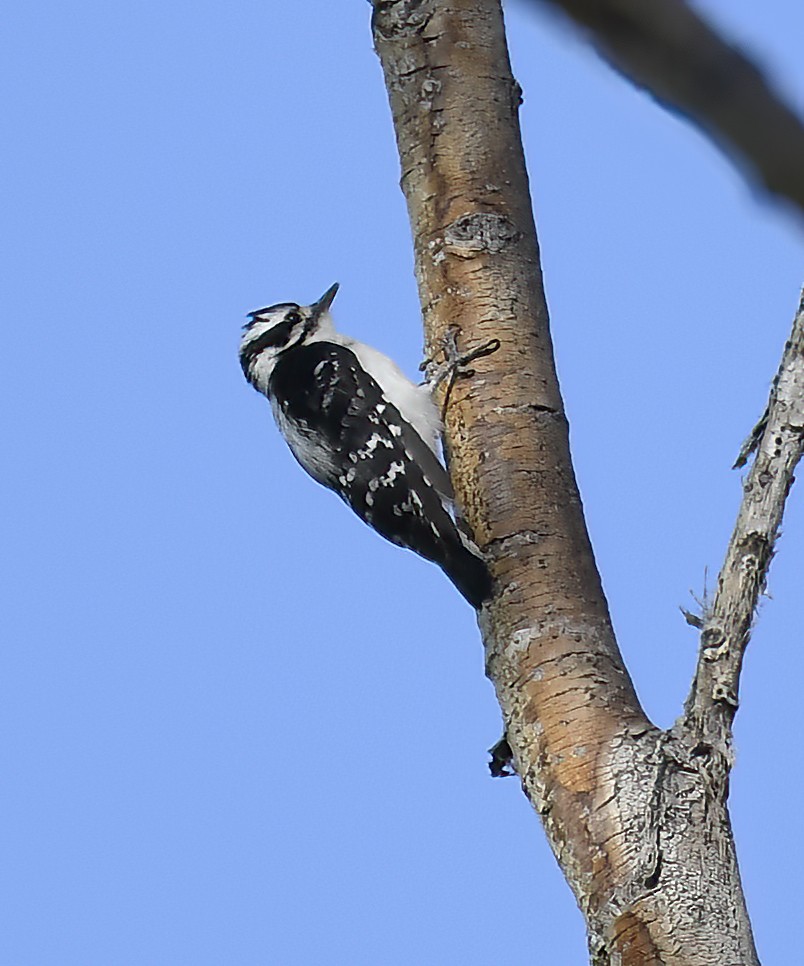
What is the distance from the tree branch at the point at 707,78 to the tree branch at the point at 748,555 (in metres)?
→ 2.50

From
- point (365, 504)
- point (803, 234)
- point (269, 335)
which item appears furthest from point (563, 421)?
point (803, 234)

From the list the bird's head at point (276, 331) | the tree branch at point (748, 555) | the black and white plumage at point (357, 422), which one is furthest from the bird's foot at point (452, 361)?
the bird's head at point (276, 331)

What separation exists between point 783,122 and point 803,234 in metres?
0.04

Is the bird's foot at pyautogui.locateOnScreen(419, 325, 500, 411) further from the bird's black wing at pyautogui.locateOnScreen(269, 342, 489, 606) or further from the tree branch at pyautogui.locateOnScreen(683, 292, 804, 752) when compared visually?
the tree branch at pyautogui.locateOnScreen(683, 292, 804, 752)

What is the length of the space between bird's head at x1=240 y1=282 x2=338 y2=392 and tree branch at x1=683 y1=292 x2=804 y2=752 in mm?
3516

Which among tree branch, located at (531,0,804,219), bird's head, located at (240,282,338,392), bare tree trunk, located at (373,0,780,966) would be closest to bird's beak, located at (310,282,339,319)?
bird's head, located at (240,282,338,392)

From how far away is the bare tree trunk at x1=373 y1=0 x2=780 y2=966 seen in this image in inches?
111

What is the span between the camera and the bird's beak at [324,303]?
6.19 metres

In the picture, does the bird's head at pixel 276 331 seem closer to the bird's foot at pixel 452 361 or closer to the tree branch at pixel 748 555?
the bird's foot at pixel 452 361

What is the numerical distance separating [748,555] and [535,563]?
0.95 metres

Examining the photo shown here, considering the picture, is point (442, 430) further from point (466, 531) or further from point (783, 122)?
point (783, 122)

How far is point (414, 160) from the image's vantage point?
14.8 ft

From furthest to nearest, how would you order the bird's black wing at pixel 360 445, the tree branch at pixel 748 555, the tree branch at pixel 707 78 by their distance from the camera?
1. the bird's black wing at pixel 360 445
2. the tree branch at pixel 748 555
3. the tree branch at pixel 707 78

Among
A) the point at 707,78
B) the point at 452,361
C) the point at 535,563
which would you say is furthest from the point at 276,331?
the point at 707,78
